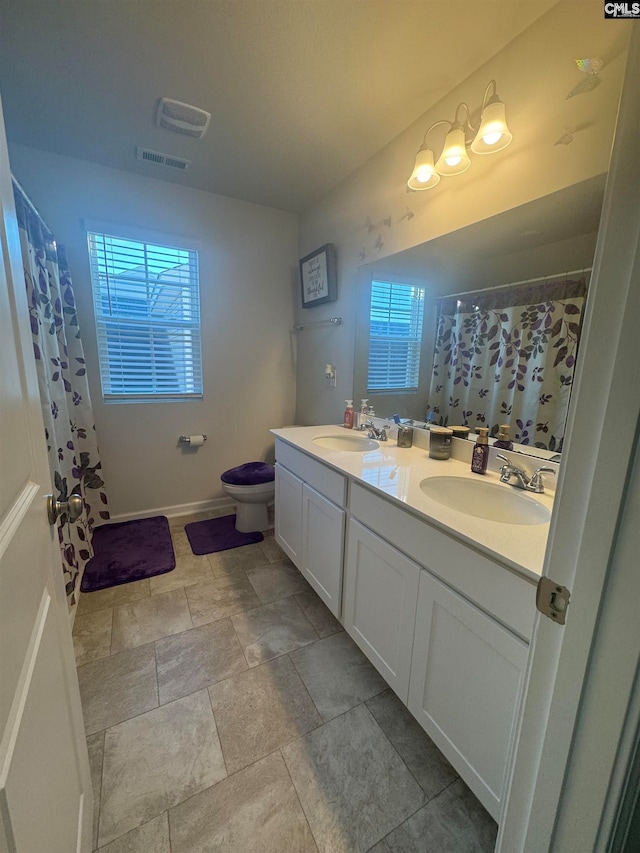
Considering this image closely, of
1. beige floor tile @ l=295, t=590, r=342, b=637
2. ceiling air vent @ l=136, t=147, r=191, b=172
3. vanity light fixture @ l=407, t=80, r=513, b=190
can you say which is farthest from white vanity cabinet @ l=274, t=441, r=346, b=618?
ceiling air vent @ l=136, t=147, r=191, b=172

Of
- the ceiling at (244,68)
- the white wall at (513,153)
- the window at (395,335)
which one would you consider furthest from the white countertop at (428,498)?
the ceiling at (244,68)

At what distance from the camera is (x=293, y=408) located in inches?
121

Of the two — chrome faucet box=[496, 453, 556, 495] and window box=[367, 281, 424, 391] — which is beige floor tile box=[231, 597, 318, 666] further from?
window box=[367, 281, 424, 391]

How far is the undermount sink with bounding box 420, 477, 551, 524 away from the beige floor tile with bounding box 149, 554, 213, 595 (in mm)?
1472

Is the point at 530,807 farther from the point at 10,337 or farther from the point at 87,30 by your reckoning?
the point at 87,30

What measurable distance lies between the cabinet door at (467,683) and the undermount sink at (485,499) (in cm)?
38

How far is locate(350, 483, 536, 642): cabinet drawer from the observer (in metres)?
0.80

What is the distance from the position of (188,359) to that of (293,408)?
0.97m

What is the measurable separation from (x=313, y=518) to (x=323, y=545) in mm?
143

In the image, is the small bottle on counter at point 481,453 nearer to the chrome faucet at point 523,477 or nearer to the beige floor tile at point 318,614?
the chrome faucet at point 523,477

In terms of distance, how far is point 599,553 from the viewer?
45cm

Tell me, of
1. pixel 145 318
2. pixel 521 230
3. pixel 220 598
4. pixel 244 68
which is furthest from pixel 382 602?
pixel 145 318

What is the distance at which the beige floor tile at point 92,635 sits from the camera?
1492 millimetres

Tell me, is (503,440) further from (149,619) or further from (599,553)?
(149,619)
